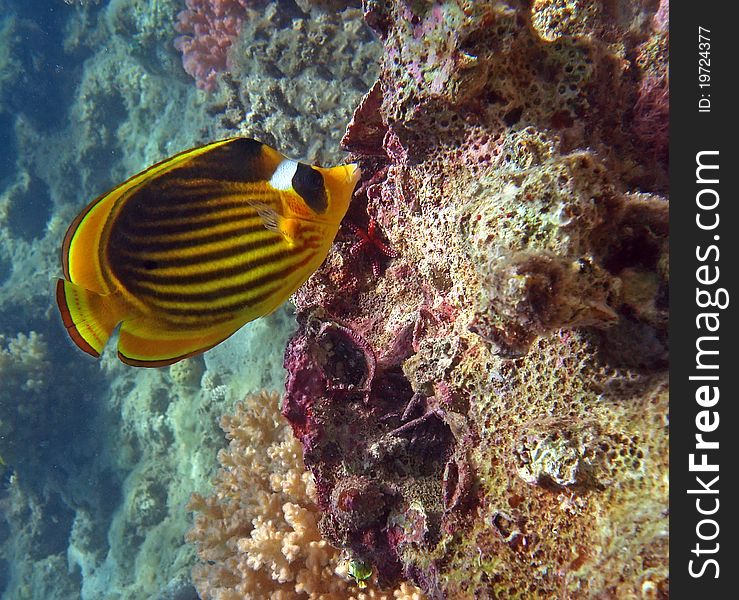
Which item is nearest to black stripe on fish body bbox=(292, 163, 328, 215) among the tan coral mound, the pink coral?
the tan coral mound

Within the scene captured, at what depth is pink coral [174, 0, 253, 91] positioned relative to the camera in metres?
7.16

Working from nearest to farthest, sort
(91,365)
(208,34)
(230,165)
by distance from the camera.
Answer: (230,165) < (208,34) < (91,365)

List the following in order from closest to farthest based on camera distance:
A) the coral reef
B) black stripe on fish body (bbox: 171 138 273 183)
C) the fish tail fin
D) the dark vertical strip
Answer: the fish tail fin, black stripe on fish body (bbox: 171 138 273 183), the dark vertical strip, the coral reef

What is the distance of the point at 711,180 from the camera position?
1.77 meters

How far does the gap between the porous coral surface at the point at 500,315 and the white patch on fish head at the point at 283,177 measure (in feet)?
2.15

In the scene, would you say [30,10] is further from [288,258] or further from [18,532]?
[288,258]

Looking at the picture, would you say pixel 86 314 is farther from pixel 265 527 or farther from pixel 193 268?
pixel 265 527

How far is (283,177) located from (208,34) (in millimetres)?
7869

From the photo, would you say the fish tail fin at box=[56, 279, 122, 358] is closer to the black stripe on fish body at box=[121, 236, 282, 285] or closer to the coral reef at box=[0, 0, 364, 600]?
the black stripe on fish body at box=[121, 236, 282, 285]

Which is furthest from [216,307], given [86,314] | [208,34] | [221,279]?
[208,34]

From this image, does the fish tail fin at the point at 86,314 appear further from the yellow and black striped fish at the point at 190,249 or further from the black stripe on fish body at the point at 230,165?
the black stripe on fish body at the point at 230,165

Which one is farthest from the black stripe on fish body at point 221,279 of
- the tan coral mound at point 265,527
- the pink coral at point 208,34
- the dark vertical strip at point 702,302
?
the pink coral at point 208,34

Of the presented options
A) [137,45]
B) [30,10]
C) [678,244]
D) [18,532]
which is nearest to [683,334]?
[678,244]

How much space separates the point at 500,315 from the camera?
150 cm
